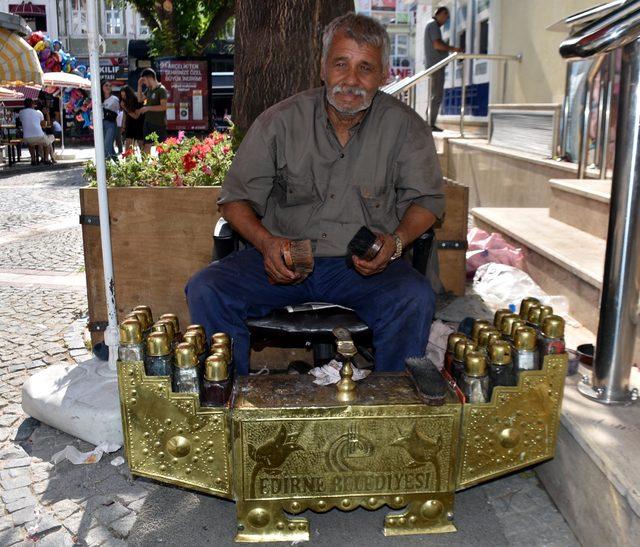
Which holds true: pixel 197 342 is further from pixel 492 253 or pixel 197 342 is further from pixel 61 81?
pixel 61 81

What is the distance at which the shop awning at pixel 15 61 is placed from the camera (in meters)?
5.17

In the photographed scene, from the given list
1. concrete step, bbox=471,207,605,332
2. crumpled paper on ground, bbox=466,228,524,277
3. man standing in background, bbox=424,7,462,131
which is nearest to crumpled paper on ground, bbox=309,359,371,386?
concrete step, bbox=471,207,605,332

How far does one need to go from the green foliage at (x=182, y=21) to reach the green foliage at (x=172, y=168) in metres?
16.2

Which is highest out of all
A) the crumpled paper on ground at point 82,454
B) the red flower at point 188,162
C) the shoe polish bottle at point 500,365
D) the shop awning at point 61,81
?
the shop awning at point 61,81

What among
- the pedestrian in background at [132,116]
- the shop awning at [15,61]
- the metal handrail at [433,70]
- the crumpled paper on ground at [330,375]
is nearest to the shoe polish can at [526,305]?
the crumpled paper on ground at [330,375]

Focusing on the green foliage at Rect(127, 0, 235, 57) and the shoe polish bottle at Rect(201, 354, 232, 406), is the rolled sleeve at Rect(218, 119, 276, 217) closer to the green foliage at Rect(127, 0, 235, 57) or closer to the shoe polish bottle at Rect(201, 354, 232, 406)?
the shoe polish bottle at Rect(201, 354, 232, 406)

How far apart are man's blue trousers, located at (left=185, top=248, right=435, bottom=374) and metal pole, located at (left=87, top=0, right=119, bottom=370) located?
637 mm

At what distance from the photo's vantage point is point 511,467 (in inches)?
91.8

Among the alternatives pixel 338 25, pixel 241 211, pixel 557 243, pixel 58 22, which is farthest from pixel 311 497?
pixel 58 22

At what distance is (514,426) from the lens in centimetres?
227

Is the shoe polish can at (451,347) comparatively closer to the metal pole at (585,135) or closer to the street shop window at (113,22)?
the metal pole at (585,135)

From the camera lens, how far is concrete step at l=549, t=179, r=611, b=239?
4.19 m

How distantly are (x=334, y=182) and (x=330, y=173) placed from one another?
4 centimetres

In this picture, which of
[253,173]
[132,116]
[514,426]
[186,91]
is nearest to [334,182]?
[253,173]
